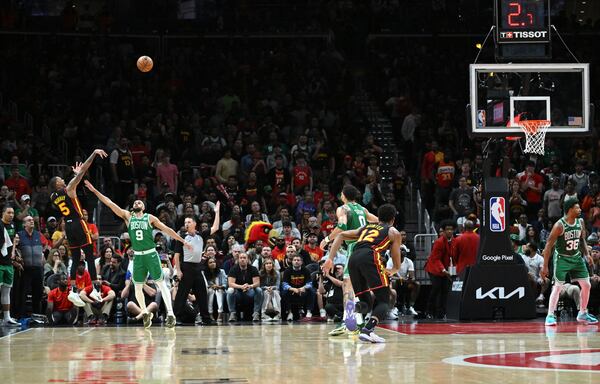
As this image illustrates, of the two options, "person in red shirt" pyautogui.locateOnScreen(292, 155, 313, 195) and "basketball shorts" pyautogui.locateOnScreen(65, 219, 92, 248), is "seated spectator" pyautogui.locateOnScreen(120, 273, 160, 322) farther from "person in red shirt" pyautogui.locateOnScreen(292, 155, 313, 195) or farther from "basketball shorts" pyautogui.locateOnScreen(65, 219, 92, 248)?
"person in red shirt" pyautogui.locateOnScreen(292, 155, 313, 195)

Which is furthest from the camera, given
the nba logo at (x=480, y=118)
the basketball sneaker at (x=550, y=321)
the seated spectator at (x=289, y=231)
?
the seated spectator at (x=289, y=231)

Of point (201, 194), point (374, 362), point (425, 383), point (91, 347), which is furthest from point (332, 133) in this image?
point (425, 383)

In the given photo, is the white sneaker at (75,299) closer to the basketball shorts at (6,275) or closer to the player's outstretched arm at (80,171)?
the basketball shorts at (6,275)

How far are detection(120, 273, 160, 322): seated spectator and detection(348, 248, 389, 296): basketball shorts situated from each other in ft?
20.0

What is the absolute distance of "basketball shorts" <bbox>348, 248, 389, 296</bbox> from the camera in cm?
1304

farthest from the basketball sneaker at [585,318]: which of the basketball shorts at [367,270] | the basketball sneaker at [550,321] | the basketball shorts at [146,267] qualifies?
the basketball shorts at [146,267]

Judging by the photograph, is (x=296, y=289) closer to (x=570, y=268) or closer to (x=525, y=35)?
(x=570, y=268)

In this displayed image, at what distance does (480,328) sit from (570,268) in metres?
1.91

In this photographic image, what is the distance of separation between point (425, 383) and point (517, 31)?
900 cm

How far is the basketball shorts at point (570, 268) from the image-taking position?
54.1 feet

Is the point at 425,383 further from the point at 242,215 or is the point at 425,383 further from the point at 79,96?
the point at 79,96

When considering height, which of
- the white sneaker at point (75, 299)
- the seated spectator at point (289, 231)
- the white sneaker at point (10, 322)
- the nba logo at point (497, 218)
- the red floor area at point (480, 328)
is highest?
the nba logo at point (497, 218)

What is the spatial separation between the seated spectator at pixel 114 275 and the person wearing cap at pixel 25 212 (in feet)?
6.03

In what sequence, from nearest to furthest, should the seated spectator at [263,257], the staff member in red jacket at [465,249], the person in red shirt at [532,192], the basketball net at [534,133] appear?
1. the basketball net at [534,133]
2. the staff member in red jacket at [465,249]
3. the seated spectator at [263,257]
4. the person in red shirt at [532,192]
